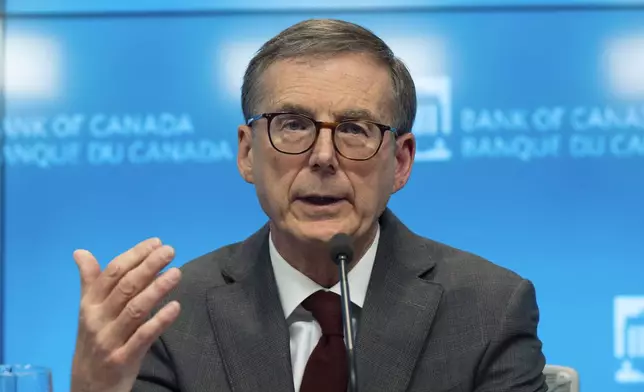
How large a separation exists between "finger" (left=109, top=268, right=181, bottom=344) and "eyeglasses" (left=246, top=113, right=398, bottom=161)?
18.7 inches

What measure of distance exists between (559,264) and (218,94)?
1.68 m

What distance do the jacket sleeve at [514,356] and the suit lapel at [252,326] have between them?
442mm

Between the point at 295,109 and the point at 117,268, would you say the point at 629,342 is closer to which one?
the point at 295,109

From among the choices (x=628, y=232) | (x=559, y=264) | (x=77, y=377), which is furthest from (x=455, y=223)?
(x=77, y=377)

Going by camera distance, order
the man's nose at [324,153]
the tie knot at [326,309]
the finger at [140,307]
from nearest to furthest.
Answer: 1. the finger at [140,307]
2. the man's nose at [324,153]
3. the tie knot at [326,309]

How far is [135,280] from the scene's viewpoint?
5.37 ft

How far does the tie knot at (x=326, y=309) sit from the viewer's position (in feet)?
6.73

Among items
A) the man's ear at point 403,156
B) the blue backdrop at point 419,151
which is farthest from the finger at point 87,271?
the blue backdrop at point 419,151

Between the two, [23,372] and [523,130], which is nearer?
[23,372]

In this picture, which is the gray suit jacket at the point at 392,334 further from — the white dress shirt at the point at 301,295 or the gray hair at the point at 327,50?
the gray hair at the point at 327,50

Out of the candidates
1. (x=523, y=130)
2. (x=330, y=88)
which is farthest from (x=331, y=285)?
(x=523, y=130)

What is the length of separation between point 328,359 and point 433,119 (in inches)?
84.1

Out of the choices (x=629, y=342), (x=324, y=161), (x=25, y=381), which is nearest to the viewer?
(x=25, y=381)

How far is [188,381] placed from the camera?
2014mm
